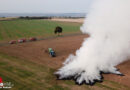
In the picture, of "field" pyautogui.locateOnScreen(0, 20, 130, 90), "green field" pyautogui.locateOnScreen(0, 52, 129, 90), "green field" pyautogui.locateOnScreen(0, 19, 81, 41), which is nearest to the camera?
"green field" pyautogui.locateOnScreen(0, 52, 129, 90)

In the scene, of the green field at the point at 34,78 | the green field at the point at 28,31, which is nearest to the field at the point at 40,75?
the green field at the point at 34,78

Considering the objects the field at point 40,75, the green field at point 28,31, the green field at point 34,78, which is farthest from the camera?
the green field at point 28,31

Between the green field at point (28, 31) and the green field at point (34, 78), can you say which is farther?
the green field at point (28, 31)

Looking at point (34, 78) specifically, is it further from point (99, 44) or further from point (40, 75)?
point (99, 44)

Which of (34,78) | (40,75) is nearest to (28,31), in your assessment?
(40,75)

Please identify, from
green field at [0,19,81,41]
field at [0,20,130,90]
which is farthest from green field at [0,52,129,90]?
green field at [0,19,81,41]

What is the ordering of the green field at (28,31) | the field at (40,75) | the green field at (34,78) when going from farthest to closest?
1. the green field at (28,31)
2. the field at (40,75)
3. the green field at (34,78)

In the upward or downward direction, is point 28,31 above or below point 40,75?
below

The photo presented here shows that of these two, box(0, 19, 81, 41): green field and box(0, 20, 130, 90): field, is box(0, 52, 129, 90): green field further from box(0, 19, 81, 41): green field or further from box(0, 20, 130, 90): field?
box(0, 19, 81, 41): green field

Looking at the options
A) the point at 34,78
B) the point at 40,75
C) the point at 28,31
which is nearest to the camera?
the point at 34,78

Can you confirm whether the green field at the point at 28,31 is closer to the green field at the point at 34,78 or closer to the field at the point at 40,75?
the field at the point at 40,75

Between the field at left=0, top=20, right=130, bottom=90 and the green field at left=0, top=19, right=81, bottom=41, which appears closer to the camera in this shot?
the field at left=0, top=20, right=130, bottom=90
